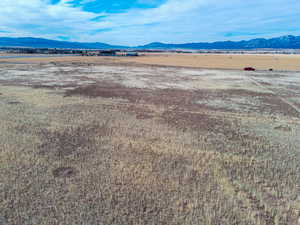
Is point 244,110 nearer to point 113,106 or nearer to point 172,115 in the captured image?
point 172,115

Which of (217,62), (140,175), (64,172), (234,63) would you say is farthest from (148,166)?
(217,62)

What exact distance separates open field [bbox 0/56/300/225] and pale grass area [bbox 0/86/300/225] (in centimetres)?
2

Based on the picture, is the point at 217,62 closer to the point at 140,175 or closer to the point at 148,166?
the point at 148,166

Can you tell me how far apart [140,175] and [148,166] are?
1.36ft

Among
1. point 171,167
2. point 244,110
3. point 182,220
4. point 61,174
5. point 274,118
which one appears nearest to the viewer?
point 182,220

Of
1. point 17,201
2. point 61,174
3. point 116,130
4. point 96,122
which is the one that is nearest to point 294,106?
point 116,130

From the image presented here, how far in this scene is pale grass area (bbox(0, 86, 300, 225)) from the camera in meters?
3.18

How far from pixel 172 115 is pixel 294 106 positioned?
774 centimetres

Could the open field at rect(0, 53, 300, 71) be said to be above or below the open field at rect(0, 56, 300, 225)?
above

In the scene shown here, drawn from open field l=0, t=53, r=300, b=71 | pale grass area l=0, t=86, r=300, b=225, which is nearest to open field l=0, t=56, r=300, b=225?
pale grass area l=0, t=86, r=300, b=225

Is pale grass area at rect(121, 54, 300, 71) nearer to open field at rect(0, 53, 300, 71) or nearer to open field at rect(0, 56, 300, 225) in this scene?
open field at rect(0, 53, 300, 71)

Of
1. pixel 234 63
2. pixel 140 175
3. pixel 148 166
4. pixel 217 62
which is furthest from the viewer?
pixel 217 62

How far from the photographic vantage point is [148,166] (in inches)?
177

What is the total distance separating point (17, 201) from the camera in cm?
337
